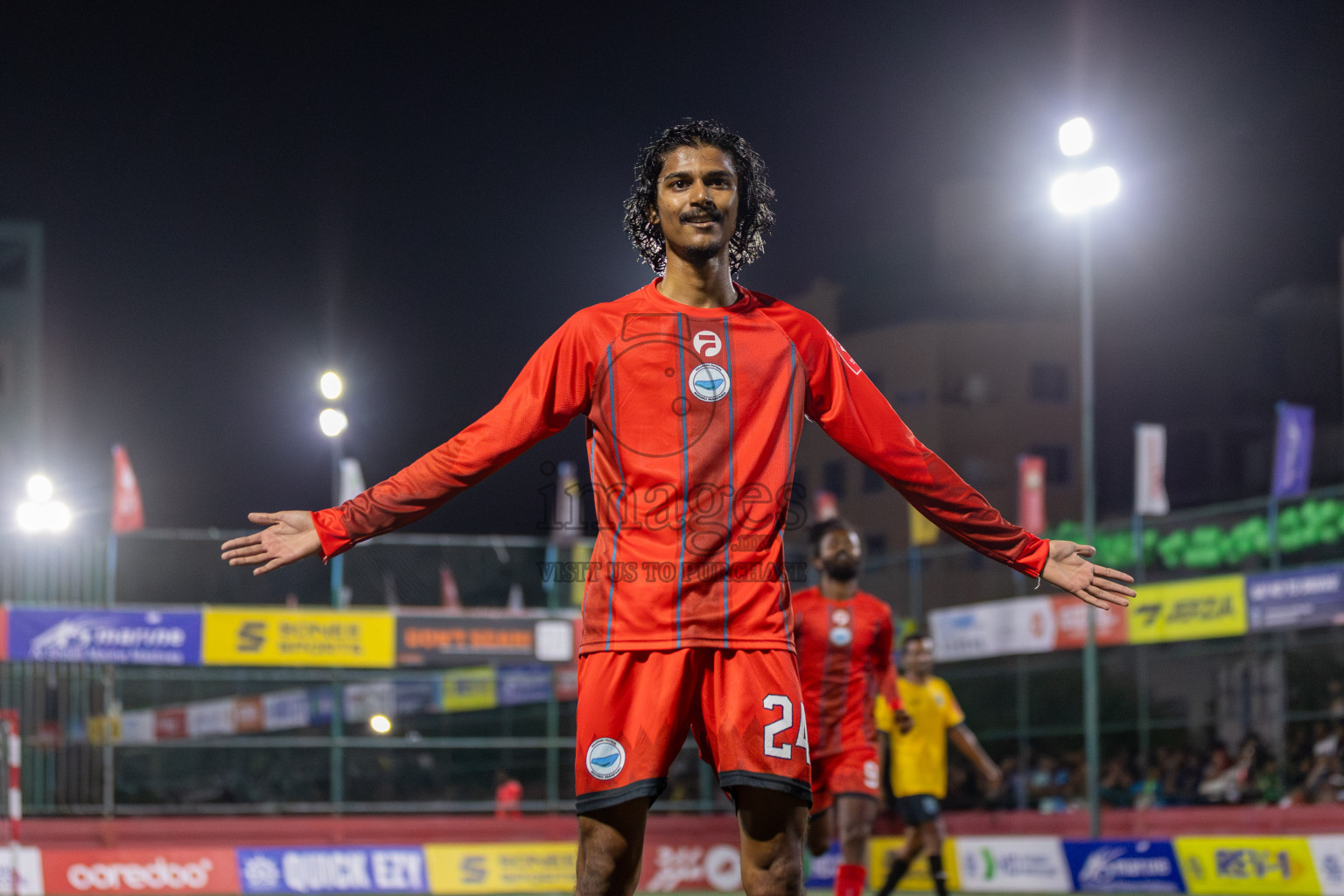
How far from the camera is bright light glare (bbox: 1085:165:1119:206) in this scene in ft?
64.0

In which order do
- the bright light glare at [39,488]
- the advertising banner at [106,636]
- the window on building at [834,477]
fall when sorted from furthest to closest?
the window on building at [834,477], the bright light glare at [39,488], the advertising banner at [106,636]

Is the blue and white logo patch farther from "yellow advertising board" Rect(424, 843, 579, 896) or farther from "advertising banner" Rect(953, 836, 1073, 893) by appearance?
"yellow advertising board" Rect(424, 843, 579, 896)

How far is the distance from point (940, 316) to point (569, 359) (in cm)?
5113

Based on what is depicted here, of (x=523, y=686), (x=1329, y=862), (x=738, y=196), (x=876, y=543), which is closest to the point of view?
(x=738, y=196)

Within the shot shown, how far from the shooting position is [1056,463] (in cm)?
5350

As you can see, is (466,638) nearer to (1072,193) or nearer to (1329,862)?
(1072,193)

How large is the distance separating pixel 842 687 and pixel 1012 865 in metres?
10.00

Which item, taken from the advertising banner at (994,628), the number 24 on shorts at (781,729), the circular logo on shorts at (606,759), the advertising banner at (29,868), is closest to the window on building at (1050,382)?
the advertising banner at (994,628)

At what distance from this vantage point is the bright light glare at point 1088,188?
64.0ft

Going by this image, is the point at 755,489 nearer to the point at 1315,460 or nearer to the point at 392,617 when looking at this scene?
the point at 392,617

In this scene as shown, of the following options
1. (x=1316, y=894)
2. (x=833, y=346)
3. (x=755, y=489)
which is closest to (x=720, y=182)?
(x=833, y=346)

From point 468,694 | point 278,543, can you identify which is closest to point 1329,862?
point 468,694

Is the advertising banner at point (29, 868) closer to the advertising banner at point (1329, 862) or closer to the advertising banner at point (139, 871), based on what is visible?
the advertising banner at point (139, 871)

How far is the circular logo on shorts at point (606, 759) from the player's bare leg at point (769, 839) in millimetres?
289
